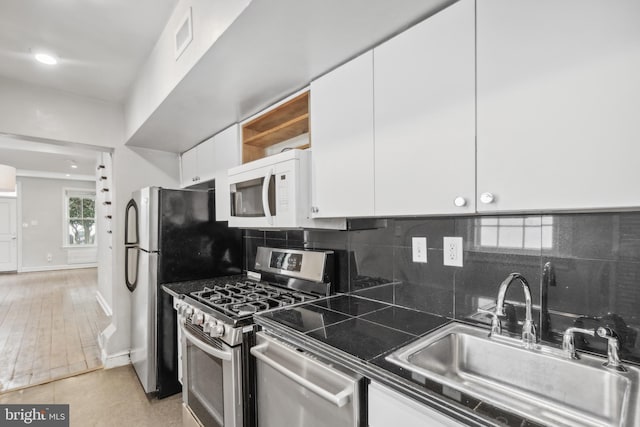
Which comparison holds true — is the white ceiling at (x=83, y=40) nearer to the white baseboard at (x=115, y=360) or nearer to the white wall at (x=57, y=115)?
the white wall at (x=57, y=115)

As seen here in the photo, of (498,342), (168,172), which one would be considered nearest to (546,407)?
(498,342)

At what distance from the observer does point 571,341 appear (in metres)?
1.05

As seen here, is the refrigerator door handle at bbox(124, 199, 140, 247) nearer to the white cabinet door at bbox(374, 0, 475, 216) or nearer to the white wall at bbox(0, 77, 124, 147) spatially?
the white wall at bbox(0, 77, 124, 147)

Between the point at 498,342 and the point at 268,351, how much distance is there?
0.96 m

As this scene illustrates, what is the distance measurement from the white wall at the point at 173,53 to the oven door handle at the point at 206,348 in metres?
1.43

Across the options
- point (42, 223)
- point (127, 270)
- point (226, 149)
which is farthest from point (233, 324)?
point (42, 223)

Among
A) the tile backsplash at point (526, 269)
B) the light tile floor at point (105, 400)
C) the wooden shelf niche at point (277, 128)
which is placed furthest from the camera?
the light tile floor at point (105, 400)

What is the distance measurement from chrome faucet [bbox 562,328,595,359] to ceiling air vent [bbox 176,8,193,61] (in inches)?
78.4

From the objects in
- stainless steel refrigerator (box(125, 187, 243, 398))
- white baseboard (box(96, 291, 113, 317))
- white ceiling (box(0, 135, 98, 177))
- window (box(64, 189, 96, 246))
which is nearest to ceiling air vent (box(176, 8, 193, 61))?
stainless steel refrigerator (box(125, 187, 243, 398))

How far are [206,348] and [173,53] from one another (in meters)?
1.65

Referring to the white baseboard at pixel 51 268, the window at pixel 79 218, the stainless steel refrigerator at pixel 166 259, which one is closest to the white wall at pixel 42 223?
the white baseboard at pixel 51 268

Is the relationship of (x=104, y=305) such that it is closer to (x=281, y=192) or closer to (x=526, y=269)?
(x=281, y=192)

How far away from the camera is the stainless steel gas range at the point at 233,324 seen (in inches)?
61.6

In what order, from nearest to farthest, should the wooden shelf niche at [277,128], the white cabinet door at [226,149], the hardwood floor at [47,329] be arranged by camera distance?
the wooden shelf niche at [277,128], the white cabinet door at [226,149], the hardwood floor at [47,329]
